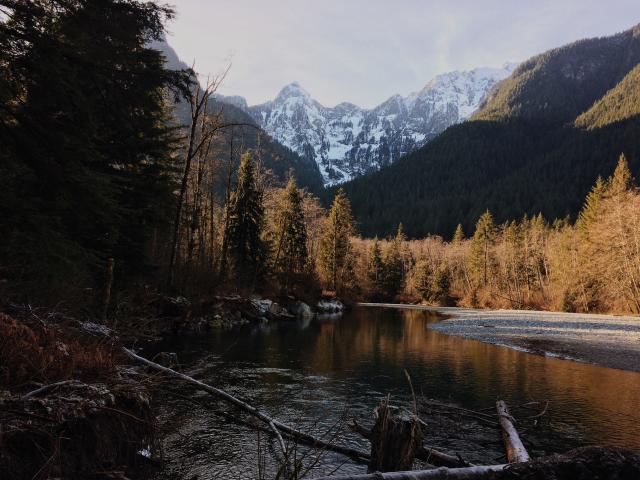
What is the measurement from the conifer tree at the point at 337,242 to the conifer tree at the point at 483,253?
27683mm

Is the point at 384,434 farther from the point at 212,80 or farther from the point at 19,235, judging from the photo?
the point at 212,80

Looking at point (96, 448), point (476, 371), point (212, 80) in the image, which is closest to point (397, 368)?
point (476, 371)

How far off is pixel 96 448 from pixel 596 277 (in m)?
47.4

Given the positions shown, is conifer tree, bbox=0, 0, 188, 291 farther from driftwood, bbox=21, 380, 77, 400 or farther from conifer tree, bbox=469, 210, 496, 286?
conifer tree, bbox=469, 210, 496, 286

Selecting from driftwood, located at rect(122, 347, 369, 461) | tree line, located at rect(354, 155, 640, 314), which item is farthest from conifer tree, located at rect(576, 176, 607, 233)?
driftwood, located at rect(122, 347, 369, 461)

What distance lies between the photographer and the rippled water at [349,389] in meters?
5.93

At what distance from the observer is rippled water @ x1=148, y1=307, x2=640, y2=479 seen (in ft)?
19.4

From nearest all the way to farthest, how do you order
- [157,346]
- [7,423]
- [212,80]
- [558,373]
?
[7,423], [558,373], [157,346], [212,80]

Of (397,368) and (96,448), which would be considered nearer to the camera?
(96,448)

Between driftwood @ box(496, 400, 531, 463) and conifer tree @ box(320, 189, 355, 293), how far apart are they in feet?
153

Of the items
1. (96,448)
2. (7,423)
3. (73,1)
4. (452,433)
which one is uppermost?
(73,1)

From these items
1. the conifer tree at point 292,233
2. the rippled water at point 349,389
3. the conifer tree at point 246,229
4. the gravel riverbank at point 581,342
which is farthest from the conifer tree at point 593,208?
the rippled water at point 349,389

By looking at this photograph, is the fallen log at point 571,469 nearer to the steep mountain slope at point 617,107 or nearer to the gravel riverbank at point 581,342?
the gravel riverbank at point 581,342

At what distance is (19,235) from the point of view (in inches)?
213
